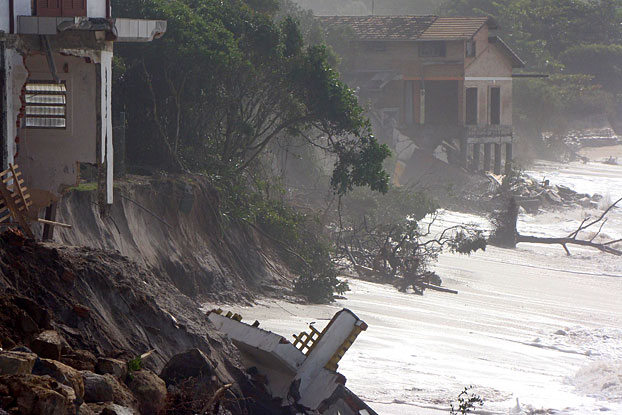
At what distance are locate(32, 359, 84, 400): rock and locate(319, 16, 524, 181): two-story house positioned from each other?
29.5m

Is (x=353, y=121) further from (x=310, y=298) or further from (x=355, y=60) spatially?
(x=355, y=60)

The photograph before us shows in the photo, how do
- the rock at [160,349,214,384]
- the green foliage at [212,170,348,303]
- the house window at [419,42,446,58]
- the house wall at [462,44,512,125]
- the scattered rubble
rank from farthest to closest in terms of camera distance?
the house wall at [462,44,512,125] < the house window at [419,42,446,58] < the scattered rubble < the green foliage at [212,170,348,303] < the rock at [160,349,214,384]

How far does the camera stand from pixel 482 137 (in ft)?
123

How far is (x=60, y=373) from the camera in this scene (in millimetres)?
6387

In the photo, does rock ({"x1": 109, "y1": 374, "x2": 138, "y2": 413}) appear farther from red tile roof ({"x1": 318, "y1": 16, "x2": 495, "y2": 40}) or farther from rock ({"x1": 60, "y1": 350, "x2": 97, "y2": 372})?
red tile roof ({"x1": 318, "y1": 16, "x2": 495, "y2": 40})

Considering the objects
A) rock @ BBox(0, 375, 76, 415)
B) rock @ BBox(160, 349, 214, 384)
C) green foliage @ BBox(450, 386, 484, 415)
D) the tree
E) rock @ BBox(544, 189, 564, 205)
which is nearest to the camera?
rock @ BBox(0, 375, 76, 415)

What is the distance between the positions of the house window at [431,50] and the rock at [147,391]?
3034cm

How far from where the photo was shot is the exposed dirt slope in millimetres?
13383

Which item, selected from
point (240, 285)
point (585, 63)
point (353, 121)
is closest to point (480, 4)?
point (585, 63)

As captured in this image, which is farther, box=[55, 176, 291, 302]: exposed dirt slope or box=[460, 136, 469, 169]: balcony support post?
box=[460, 136, 469, 169]: balcony support post

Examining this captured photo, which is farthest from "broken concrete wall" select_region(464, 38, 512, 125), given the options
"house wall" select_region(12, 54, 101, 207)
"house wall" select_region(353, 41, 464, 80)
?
"house wall" select_region(12, 54, 101, 207)

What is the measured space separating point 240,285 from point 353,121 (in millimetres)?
4442

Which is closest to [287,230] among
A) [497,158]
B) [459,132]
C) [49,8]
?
[49,8]

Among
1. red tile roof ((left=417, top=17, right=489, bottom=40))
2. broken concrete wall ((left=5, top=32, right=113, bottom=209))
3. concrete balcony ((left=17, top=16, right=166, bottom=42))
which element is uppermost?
red tile roof ((left=417, top=17, right=489, bottom=40))
